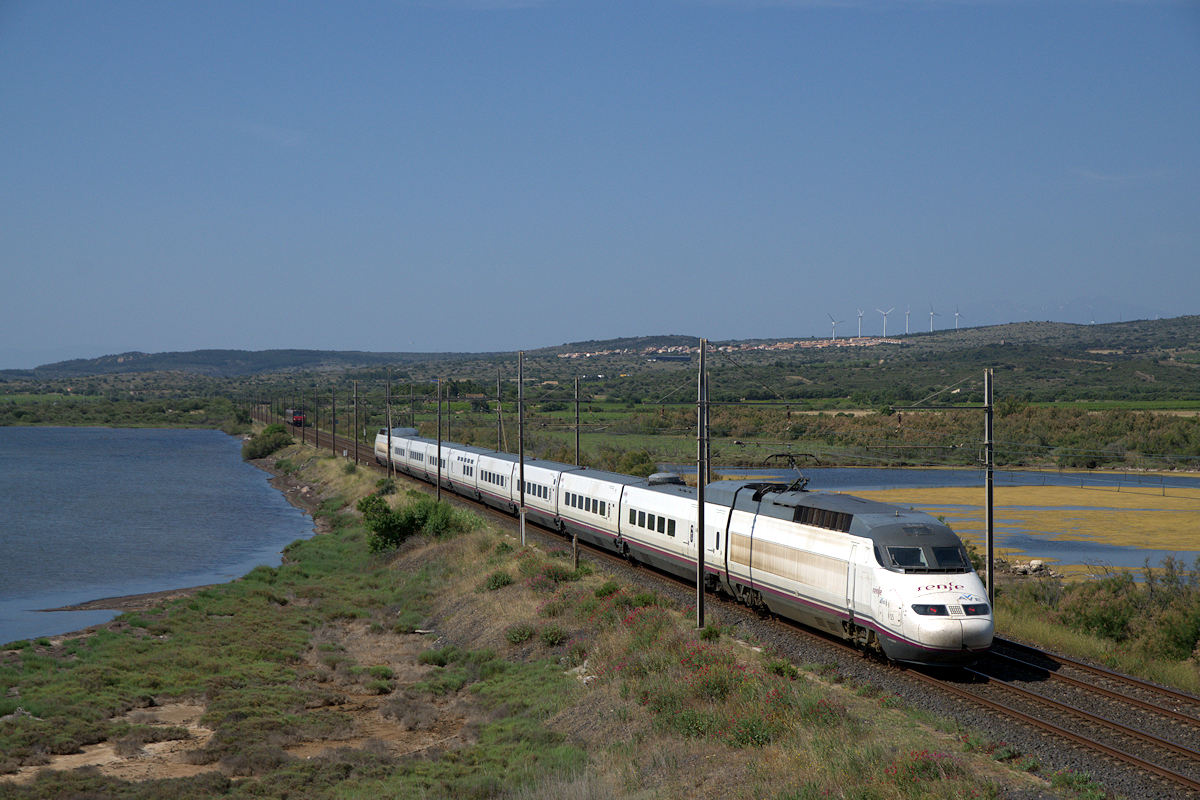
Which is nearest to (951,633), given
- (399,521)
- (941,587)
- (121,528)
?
(941,587)

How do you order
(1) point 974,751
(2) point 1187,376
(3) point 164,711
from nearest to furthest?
(1) point 974,751
(3) point 164,711
(2) point 1187,376

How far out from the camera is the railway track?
1552 centimetres

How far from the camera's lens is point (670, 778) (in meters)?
16.8

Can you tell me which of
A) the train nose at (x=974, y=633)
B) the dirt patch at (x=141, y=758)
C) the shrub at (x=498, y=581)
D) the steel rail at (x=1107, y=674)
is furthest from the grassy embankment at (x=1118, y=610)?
the dirt patch at (x=141, y=758)

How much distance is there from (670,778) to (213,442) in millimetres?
166779

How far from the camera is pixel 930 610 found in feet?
63.7

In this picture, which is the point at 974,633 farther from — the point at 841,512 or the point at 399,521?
the point at 399,521

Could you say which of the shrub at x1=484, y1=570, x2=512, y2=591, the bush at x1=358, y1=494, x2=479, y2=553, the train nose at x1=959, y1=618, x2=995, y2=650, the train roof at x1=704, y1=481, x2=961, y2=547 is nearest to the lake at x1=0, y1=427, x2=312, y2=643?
the bush at x1=358, y1=494, x2=479, y2=553

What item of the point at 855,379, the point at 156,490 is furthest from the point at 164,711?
the point at 855,379

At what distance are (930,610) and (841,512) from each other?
145 inches

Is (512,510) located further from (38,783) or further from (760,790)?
(760,790)

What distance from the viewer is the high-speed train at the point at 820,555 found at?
1955 centimetres

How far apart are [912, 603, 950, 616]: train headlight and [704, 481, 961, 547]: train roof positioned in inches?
59.7

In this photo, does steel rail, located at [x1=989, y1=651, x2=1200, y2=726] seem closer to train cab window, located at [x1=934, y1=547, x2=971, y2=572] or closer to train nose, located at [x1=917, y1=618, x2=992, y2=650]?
train nose, located at [x1=917, y1=618, x2=992, y2=650]
